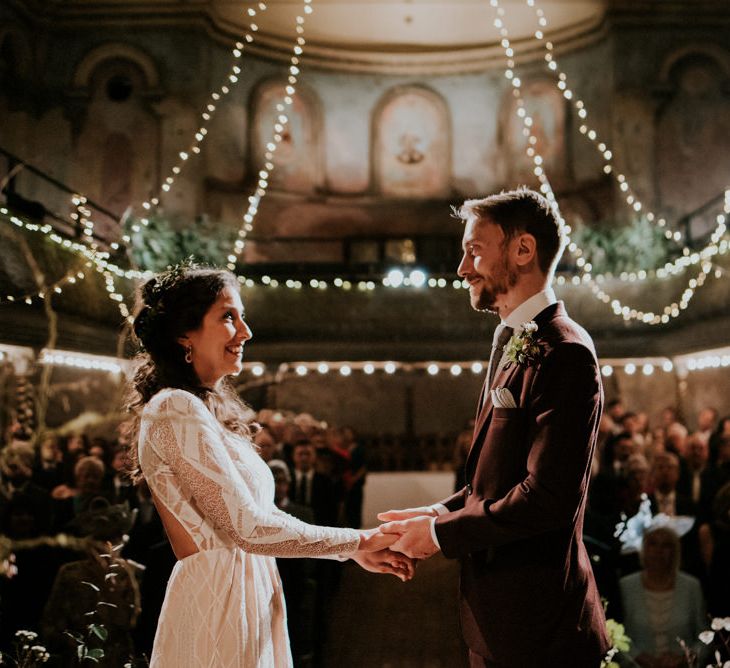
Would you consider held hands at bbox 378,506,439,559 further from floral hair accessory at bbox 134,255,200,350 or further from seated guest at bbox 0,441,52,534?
seated guest at bbox 0,441,52,534

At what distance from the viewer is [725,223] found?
423 inches

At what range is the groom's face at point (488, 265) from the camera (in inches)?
93.9

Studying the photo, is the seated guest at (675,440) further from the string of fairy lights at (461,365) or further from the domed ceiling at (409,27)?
the domed ceiling at (409,27)

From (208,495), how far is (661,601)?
291 centimetres

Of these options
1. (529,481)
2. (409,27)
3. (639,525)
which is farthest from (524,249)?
(409,27)

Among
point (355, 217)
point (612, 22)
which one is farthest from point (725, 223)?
point (355, 217)

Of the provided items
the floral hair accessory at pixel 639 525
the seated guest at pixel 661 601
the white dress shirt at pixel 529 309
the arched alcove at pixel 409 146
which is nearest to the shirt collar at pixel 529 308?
the white dress shirt at pixel 529 309

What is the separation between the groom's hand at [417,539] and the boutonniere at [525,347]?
503 mm

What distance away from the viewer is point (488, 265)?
240 centimetres

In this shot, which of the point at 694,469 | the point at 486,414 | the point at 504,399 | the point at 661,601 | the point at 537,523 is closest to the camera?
the point at 537,523

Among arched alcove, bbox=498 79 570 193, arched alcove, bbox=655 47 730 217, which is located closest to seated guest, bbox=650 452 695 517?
arched alcove, bbox=655 47 730 217

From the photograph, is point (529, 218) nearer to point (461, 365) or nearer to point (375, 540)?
point (375, 540)

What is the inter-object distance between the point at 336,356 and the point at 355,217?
494cm

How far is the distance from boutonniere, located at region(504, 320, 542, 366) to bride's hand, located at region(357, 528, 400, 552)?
73 cm
